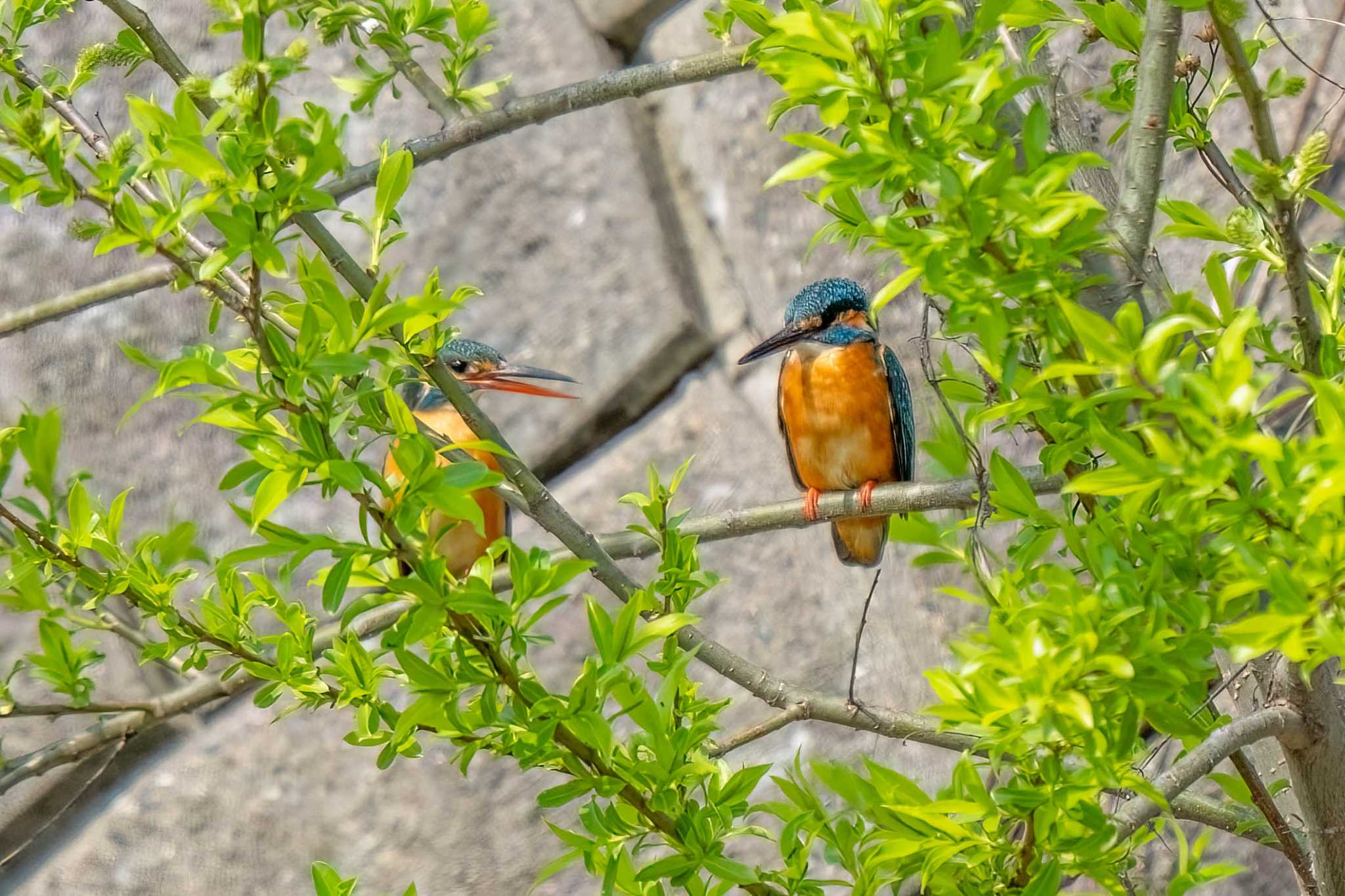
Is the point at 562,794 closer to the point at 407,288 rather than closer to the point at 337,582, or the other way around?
the point at 337,582

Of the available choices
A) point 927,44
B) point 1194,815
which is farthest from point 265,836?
point 927,44

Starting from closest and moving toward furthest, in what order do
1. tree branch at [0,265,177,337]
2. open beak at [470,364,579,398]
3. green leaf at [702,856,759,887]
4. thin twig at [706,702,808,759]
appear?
green leaf at [702,856,759,887]
thin twig at [706,702,808,759]
tree branch at [0,265,177,337]
open beak at [470,364,579,398]

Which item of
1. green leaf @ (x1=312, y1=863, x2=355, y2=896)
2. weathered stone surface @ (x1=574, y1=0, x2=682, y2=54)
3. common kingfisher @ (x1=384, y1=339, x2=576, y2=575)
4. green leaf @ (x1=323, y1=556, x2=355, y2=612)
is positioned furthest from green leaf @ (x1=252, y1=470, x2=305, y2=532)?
weathered stone surface @ (x1=574, y1=0, x2=682, y2=54)

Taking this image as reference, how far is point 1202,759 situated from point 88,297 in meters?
1.20

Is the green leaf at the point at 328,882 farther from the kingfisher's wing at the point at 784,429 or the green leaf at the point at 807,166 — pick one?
the kingfisher's wing at the point at 784,429

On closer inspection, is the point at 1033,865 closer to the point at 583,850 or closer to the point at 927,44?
the point at 583,850

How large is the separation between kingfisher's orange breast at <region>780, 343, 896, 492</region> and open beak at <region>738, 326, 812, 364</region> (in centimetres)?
8

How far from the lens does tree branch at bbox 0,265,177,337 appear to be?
52.2 inches

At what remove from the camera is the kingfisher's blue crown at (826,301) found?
176 cm

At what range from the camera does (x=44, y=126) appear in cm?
60

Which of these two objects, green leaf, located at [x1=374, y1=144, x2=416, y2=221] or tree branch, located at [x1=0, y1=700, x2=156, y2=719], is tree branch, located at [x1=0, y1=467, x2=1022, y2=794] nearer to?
tree branch, located at [x1=0, y1=700, x2=156, y2=719]

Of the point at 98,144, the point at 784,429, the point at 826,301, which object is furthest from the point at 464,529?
the point at 98,144

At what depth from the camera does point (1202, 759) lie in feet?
2.52

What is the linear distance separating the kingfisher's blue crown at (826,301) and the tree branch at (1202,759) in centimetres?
98
